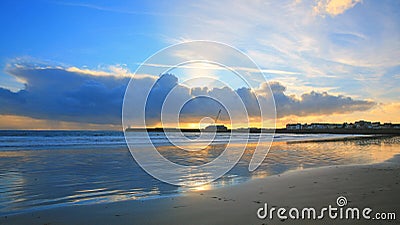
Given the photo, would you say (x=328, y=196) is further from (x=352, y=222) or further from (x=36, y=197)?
(x=36, y=197)

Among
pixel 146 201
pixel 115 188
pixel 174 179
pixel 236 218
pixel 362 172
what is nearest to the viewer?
pixel 236 218

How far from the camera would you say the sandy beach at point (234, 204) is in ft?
19.6

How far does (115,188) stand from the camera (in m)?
9.36

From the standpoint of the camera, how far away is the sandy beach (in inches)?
235

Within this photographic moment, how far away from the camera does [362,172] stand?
12.1 metres

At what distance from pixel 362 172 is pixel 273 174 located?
11.6 feet

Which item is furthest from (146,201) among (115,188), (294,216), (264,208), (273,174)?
(273,174)

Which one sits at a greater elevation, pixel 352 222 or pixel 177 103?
pixel 177 103

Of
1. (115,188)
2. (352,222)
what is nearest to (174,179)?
(115,188)

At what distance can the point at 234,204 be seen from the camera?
716cm

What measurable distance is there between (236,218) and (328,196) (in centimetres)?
317

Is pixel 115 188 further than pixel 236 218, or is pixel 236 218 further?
pixel 115 188

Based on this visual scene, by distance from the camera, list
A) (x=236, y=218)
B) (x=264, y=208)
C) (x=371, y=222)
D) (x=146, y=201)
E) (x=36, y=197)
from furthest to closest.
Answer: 1. (x=36, y=197)
2. (x=146, y=201)
3. (x=264, y=208)
4. (x=236, y=218)
5. (x=371, y=222)

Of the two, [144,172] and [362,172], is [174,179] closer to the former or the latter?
[144,172]
